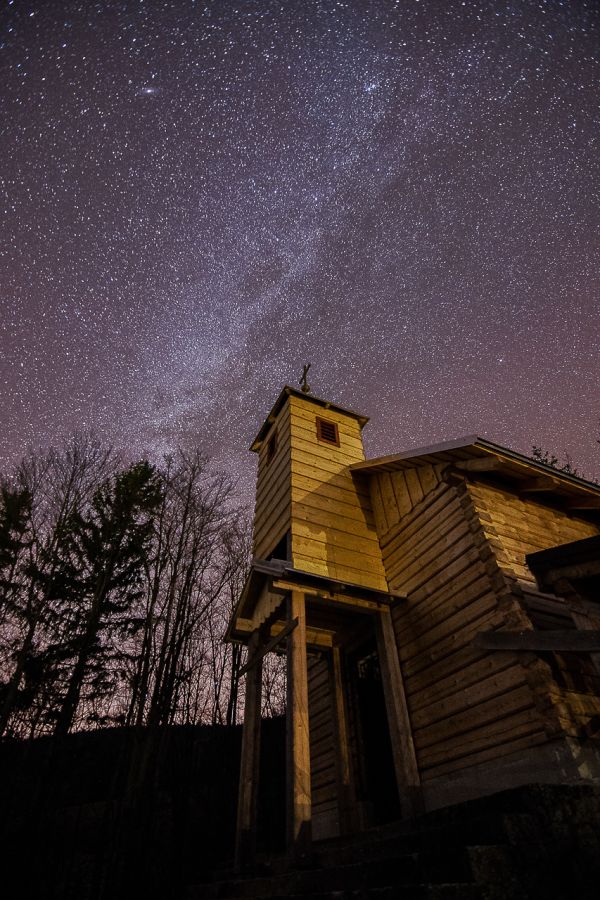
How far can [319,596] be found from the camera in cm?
846

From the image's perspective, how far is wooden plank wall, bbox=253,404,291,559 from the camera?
33.6ft

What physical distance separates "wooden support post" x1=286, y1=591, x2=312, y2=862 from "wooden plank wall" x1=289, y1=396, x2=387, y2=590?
150 cm

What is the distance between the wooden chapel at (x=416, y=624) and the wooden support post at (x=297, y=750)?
22mm

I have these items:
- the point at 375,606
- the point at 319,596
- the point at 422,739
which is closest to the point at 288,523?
the point at 319,596

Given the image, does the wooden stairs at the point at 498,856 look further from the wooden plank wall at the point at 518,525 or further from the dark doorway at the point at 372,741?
the dark doorway at the point at 372,741

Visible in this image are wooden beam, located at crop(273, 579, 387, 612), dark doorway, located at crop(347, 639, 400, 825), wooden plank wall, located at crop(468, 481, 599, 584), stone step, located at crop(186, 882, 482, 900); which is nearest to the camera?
stone step, located at crop(186, 882, 482, 900)

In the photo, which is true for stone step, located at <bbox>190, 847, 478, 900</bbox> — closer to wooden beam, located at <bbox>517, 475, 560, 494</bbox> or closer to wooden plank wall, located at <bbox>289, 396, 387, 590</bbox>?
wooden plank wall, located at <bbox>289, 396, 387, 590</bbox>

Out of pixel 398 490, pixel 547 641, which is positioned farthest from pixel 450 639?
pixel 398 490

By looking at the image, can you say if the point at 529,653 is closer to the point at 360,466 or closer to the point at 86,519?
the point at 360,466

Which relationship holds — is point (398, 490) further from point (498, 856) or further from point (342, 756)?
point (498, 856)

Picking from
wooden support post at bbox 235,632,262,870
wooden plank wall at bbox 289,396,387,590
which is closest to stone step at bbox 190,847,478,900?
wooden support post at bbox 235,632,262,870

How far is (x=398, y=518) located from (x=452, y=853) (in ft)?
24.2

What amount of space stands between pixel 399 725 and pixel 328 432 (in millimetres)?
7124

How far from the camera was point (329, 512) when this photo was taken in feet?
33.3
